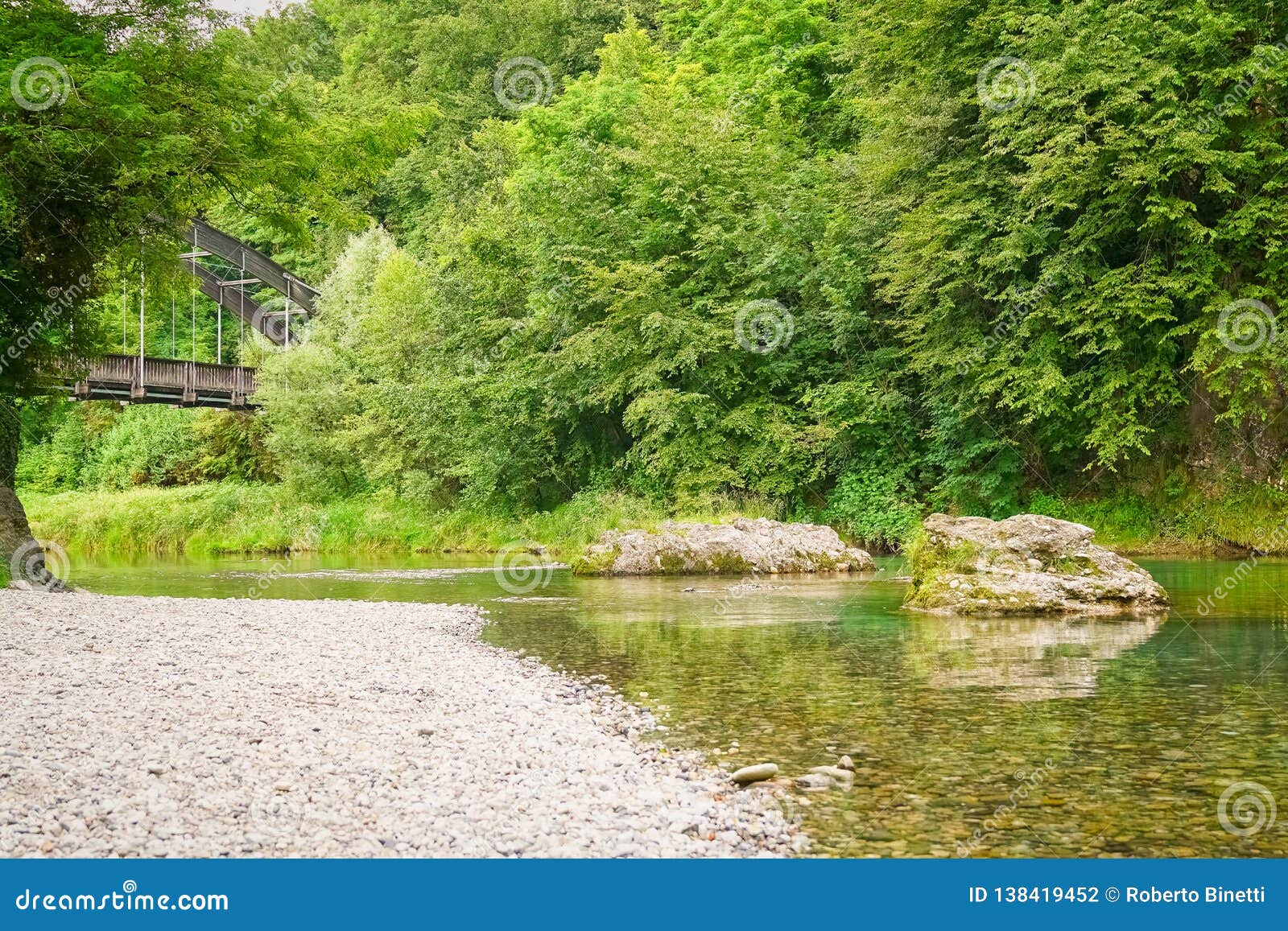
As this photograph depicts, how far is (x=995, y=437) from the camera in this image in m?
24.9

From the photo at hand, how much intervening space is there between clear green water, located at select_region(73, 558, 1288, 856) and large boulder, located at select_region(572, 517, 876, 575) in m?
4.43

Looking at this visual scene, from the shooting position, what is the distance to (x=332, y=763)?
6074mm

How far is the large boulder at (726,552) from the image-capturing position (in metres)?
21.0

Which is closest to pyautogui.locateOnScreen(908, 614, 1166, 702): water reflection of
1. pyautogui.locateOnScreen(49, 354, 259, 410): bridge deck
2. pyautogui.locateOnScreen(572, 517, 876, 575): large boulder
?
pyautogui.locateOnScreen(572, 517, 876, 575): large boulder

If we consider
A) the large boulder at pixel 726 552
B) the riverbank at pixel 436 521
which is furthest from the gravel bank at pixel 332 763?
the riverbank at pixel 436 521

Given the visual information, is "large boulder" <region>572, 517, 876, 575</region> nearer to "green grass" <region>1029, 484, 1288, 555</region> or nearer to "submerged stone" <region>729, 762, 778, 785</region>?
"green grass" <region>1029, 484, 1288, 555</region>

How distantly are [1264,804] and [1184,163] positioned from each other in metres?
18.4

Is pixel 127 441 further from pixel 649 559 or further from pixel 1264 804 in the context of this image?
pixel 1264 804

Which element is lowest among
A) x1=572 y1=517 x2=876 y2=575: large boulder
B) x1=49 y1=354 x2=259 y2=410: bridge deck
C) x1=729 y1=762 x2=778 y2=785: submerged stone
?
x1=572 y1=517 x2=876 y2=575: large boulder

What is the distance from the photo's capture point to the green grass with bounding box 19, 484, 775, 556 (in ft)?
99.1

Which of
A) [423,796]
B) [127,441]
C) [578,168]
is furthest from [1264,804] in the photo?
[127,441]

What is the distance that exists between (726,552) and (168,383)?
26.0 meters

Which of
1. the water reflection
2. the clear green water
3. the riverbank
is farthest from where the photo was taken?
the riverbank

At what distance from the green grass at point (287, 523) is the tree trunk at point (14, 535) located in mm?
13390
